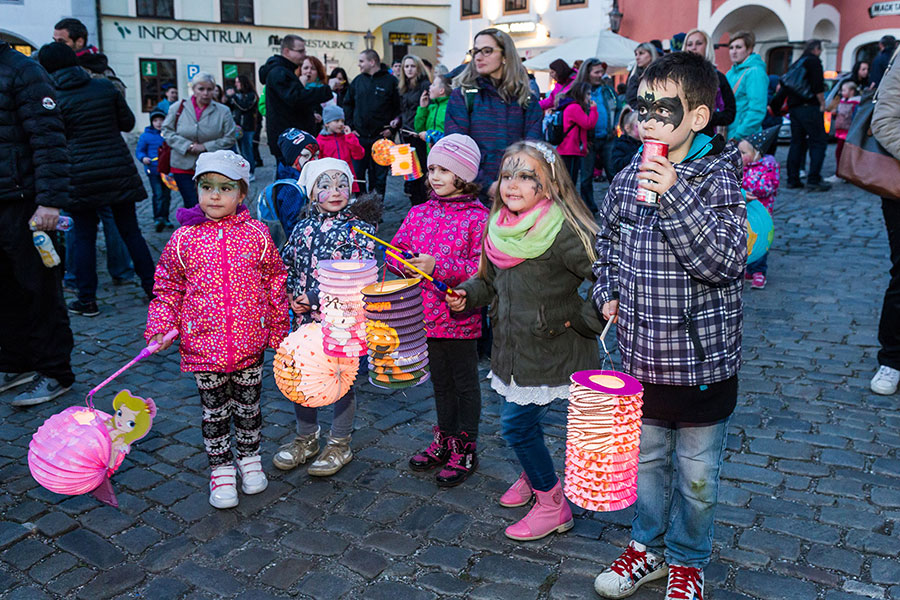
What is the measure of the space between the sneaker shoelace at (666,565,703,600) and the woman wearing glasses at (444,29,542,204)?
3027 millimetres

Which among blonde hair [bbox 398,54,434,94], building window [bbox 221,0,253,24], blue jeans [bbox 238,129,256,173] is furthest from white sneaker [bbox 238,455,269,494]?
building window [bbox 221,0,253,24]

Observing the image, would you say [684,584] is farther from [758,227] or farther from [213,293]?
[758,227]

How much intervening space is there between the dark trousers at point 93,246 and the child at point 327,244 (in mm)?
3266

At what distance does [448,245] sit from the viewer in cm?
360

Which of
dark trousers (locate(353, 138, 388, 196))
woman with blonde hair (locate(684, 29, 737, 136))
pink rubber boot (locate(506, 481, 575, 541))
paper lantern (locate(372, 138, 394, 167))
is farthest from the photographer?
dark trousers (locate(353, 138, 388, 196))

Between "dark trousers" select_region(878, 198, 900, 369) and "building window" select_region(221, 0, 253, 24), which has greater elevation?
"building window" select_region(221, 0, 253, 24)

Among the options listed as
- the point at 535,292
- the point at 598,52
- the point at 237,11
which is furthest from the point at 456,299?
the point at 237,11

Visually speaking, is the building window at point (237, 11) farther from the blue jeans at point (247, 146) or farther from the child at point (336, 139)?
the child at point (336, 139)

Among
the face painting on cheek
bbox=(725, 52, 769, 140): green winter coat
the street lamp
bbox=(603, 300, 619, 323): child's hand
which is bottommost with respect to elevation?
bbox=(603, 300, 619, 323): child's hand

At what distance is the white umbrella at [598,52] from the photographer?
19.7 meters

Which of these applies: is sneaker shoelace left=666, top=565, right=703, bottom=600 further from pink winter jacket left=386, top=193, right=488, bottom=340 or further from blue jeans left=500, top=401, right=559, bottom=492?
pink winter jacket left=386, top=193, right=488, bottom=340

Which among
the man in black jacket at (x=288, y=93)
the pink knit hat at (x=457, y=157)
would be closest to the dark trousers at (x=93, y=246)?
the man in black jacket at (x=288, y=93)

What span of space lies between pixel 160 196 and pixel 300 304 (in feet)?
23.4

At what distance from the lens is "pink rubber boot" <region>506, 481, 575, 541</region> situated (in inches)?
129
